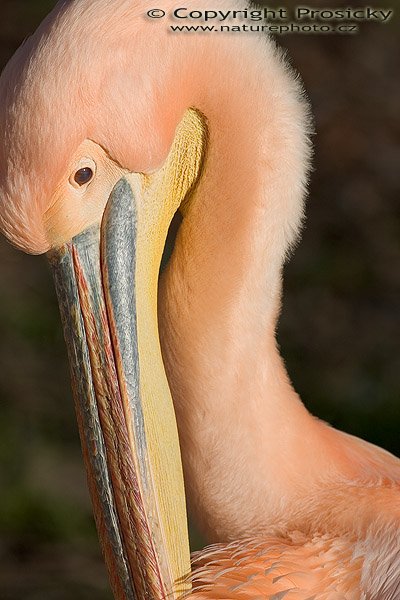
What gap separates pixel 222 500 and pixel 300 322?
2.89 metres

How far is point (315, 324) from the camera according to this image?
16.0 feet

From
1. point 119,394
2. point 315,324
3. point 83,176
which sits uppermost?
point 315,324

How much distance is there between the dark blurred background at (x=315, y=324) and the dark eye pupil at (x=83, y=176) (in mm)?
2515

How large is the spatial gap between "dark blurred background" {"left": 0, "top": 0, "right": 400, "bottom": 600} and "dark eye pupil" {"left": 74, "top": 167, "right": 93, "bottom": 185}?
2.52 metres

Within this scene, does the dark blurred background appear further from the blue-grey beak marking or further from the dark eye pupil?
the dark eye pupil

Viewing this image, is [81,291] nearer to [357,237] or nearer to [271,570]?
[271,570]

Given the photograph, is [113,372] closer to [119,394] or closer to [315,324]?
[119,394]

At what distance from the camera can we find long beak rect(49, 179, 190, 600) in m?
1.82

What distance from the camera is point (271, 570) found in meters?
1.86

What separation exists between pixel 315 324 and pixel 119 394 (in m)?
3.14

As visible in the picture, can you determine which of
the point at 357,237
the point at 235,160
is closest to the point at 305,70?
the point at 357,237

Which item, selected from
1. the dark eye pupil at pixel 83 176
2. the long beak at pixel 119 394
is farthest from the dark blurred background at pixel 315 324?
the dark eye pupil at pixel 83 176

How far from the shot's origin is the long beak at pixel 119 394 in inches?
71.5

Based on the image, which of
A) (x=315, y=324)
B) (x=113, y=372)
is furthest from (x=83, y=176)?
(x=315, y=324)
